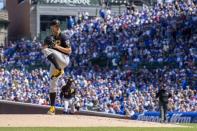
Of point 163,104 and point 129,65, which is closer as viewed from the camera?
point 163,104

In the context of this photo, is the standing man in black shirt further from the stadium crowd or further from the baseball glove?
the baseball glove

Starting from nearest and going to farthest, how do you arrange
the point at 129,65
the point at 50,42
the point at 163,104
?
1. the point at 50,42
2. the point at 163,104
3. the point at 129,65

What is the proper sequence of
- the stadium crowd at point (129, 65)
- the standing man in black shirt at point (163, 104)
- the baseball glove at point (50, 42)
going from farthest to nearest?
the stadium crowd at point (129, 65)
the standing man in black shirt at point (163, 104)
the baseball glove at point (50, 42)

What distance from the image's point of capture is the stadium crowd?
29422 mm

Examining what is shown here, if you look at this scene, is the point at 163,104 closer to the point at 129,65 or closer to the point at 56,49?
the point at 56,49

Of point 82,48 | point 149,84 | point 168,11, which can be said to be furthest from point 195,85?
point 82,48

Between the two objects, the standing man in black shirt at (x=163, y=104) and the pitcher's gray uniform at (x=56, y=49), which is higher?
the pitcher's gray uniform at (x=56, y=49)

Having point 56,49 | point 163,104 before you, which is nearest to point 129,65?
point 163,104

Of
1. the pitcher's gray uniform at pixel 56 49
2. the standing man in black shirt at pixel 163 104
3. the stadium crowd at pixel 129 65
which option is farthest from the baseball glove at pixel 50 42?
the stadium crowd at pixel 129 65

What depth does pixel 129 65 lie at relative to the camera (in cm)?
3584

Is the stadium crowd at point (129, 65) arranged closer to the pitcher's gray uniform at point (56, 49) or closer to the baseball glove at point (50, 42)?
the pitcher's gray uniform at point (56, 49)

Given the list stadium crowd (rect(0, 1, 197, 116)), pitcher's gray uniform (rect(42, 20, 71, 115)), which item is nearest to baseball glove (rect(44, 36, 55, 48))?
pitcher's gray uniform (rect(42, 20, 71, 115))

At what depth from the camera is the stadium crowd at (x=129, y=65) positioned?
96.5ft

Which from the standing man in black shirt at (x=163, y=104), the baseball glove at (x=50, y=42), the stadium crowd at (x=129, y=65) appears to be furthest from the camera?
the stadium crowd at (x=129, y=65)
